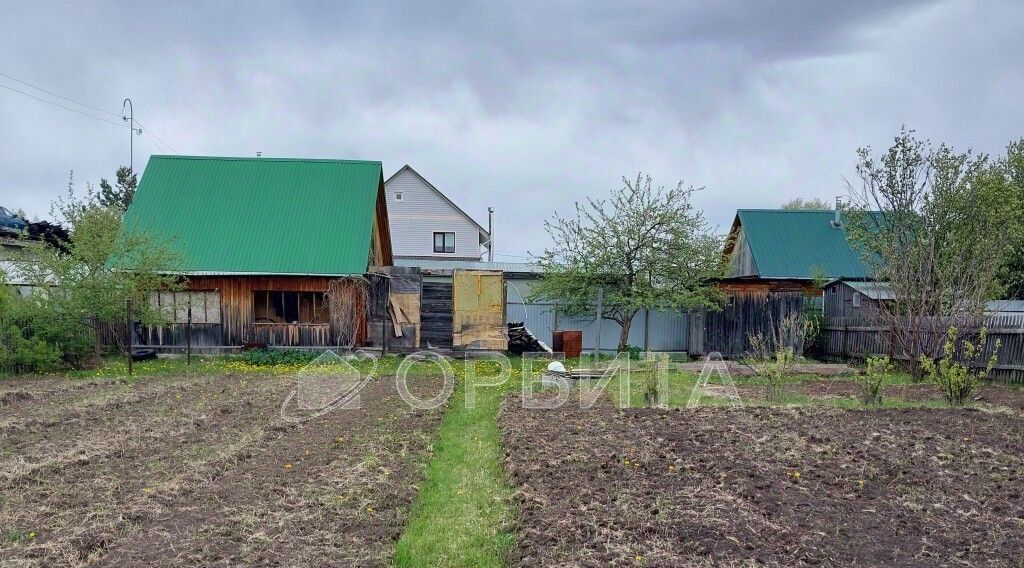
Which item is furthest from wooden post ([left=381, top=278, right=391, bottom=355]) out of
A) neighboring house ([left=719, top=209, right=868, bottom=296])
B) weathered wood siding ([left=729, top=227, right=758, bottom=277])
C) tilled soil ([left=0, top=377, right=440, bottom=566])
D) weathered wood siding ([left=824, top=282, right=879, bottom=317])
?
weathered wood siding ([left=729, top=227, right=758, bottom=277])

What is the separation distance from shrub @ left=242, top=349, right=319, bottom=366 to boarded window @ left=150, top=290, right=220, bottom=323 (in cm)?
198

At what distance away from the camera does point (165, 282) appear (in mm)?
16438

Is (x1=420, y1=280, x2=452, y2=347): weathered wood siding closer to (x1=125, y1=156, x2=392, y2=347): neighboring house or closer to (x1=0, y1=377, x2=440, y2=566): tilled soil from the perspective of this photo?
(x1=125, y1=156, x2=392, y2=347): neighboring house

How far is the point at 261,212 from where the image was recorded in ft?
65.9

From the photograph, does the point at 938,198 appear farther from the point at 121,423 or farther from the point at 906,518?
the point at 121,423

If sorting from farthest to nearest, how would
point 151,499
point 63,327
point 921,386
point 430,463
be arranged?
point 63,327 < point 921,386 < point 430,463 < point 151,499

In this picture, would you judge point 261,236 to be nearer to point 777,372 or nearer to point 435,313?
point 435,313

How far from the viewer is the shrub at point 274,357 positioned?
16359 millimetres

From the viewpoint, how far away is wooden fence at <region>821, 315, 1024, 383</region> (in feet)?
43.1

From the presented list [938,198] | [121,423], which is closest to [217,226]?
[121,423]

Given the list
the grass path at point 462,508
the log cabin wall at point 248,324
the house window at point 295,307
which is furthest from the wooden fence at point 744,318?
the grass path at point 462,508

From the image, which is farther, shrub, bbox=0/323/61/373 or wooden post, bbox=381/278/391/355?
wooden post, bbox=381/278/391/355

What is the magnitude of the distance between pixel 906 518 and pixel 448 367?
1095 centimetres

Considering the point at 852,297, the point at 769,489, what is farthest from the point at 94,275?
the point at 852,297
